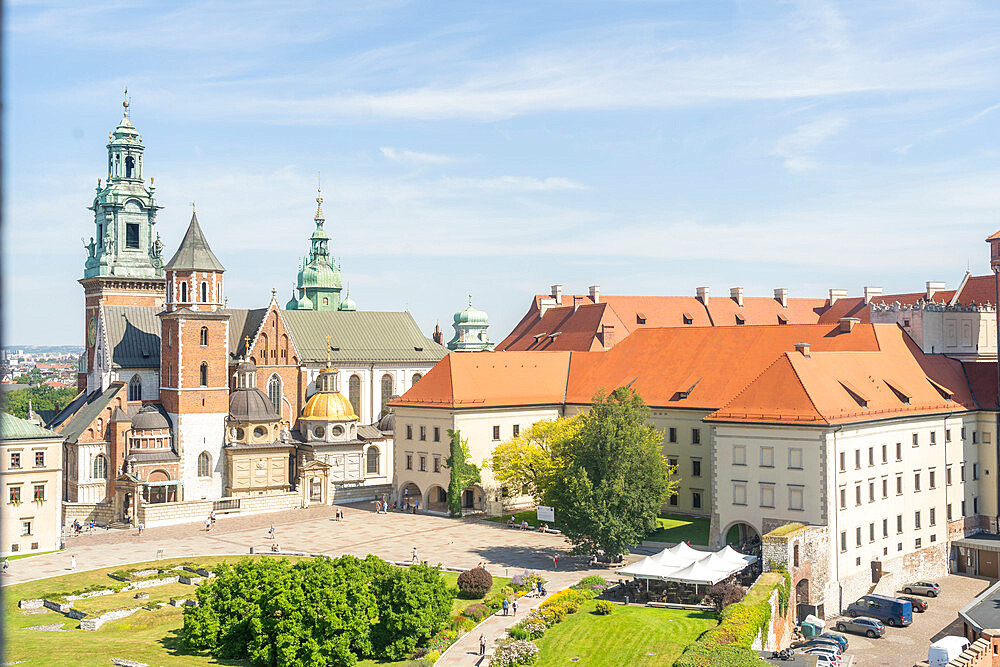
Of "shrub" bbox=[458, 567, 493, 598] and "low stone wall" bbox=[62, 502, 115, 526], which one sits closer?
"shrub" bbox=[458, 567, 493, 598]

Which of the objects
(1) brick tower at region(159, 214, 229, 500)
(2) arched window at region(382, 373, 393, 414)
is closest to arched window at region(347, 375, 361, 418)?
(2) arched window at region(382, 373, 393, 414)

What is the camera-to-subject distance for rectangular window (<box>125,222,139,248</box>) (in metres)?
97.5

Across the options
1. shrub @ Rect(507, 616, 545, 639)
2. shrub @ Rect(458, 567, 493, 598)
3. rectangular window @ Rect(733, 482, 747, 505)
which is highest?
rectangular window @ Rect(733, 482, 747, 505)

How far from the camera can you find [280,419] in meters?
85.9

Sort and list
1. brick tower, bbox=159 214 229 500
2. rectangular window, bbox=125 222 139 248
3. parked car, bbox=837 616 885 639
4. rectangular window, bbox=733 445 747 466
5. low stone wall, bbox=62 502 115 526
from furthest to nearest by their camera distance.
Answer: rectangular window, bbox=125 222 139 248
brick tower, bbox=159 214 229 500
low stone wall, bbox=62 502 115 526
rectangular window, bbox=733 445 747 466
parked car, bbox=837 616 885 639

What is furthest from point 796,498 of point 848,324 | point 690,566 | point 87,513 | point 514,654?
point 87,513

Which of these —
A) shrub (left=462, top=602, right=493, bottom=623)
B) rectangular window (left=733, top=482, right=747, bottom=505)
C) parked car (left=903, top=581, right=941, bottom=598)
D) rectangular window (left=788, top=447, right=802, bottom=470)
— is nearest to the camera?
shrub (left=462, top=602, right=493, bottom=623)

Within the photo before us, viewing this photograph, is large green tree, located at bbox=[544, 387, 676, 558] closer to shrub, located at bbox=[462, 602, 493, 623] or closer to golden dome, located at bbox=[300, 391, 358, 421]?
shrub, located at bbox=[462, 602, 493, 623]

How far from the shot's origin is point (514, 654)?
4197cm

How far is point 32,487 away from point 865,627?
54455mm

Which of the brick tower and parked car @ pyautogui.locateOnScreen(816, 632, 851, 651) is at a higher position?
the brick tower

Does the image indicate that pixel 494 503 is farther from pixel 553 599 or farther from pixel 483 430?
pixel 553 599

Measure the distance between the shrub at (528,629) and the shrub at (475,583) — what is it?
17.0 ft

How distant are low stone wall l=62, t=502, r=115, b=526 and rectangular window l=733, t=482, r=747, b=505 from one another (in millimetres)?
49016
